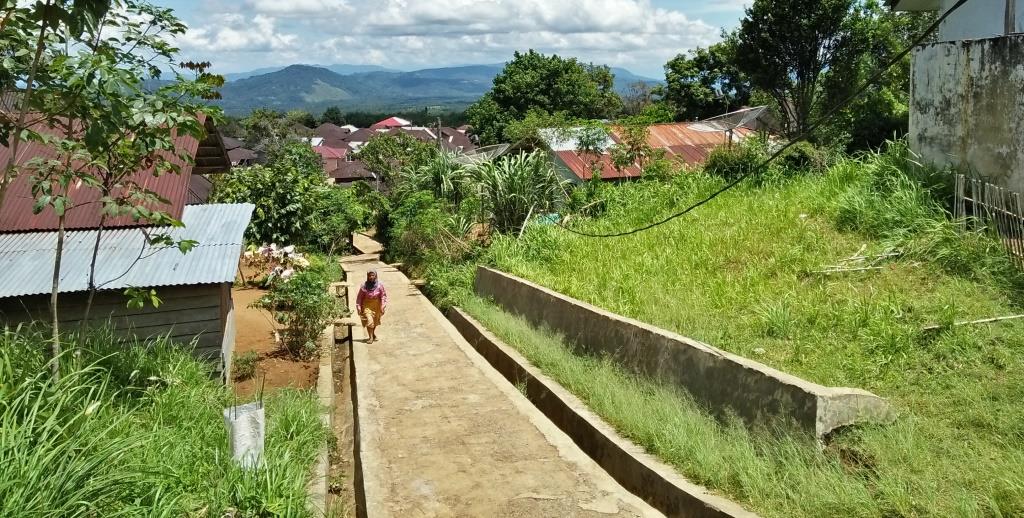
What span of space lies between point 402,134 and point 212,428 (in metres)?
33.2

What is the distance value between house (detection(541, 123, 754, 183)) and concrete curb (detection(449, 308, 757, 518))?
11889mm

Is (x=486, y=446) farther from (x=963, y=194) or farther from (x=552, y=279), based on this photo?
(x=963, y=194)

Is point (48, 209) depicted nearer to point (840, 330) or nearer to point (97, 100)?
point (97, 100)

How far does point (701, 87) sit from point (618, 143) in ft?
90.4

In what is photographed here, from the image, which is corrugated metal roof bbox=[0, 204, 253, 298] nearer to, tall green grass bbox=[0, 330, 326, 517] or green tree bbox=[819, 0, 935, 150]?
tall green grass bbox=[0, 330, 326, 517]

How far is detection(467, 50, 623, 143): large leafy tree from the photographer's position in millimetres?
49938

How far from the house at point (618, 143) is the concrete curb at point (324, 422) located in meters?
10.4

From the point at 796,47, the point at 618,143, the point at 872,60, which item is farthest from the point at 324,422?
the point at 872,60

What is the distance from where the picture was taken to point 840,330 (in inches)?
279

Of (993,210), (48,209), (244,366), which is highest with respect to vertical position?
(48,209)

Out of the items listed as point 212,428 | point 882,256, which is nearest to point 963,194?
point 882,256

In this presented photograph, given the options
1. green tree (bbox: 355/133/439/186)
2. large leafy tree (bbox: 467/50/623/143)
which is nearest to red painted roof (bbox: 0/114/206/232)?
green tree (bbox: 355/133/439/186)

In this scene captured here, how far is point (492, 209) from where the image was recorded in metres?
16.4

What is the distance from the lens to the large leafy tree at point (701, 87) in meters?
46.3
